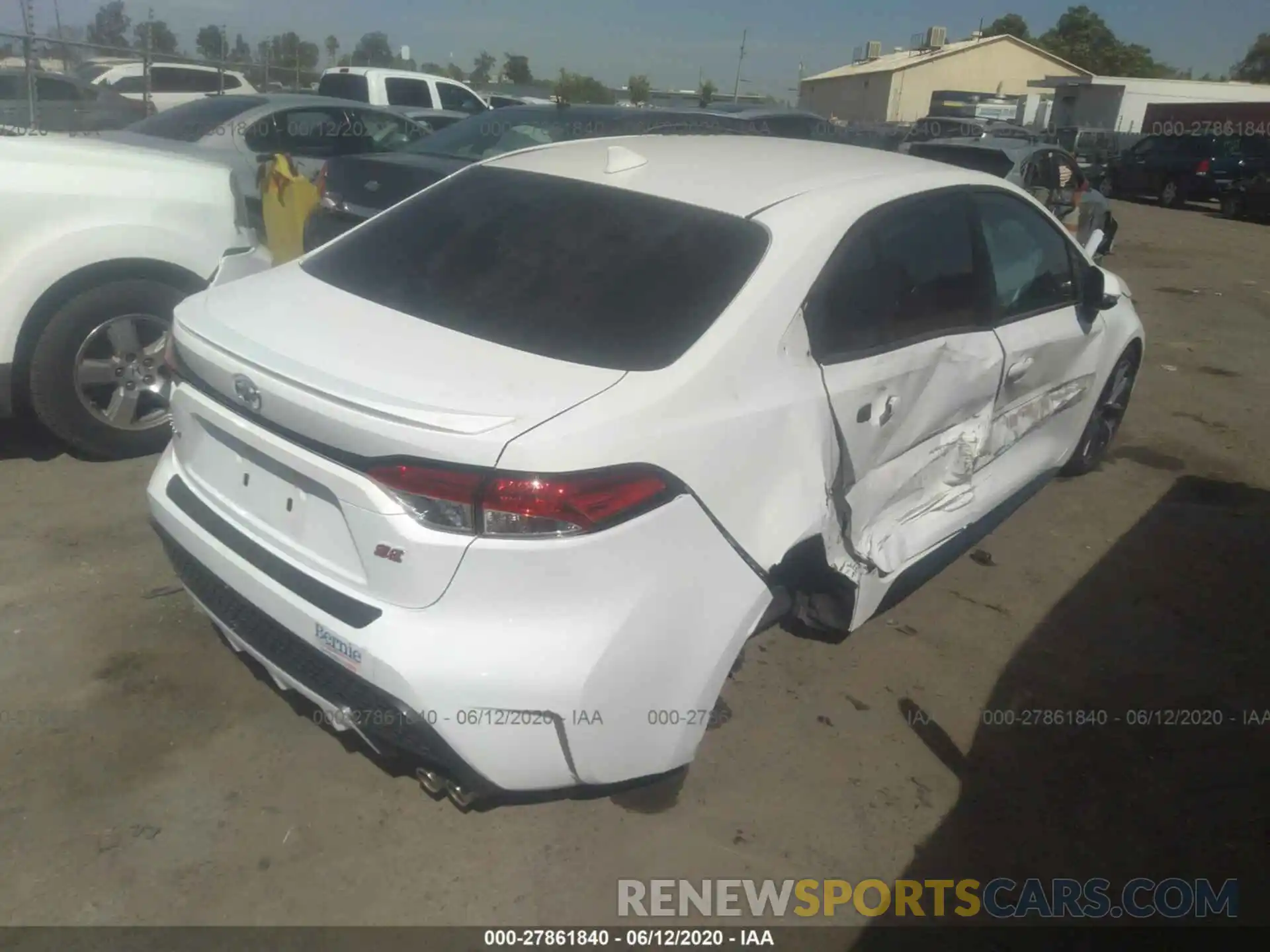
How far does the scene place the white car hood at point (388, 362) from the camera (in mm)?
2084

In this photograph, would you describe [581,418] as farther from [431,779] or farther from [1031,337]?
[1031,337]

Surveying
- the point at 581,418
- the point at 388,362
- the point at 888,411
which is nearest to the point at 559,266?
the point at 388,362

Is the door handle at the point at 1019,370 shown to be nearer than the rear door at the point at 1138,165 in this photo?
Yes

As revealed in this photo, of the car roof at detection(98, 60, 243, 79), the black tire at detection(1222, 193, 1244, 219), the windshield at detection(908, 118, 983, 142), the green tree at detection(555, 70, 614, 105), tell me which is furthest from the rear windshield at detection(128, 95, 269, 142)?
the green tree at detection(555, 70, 614, 105)

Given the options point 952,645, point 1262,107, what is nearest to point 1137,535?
point 952,645

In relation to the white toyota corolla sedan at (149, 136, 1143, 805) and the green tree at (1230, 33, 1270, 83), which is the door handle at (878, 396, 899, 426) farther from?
the green tree at (1230, 33, 1270, 83)

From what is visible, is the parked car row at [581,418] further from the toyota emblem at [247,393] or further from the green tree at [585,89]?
the green tree at [585,89]

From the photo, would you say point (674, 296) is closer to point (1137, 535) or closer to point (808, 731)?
point (808, 731)

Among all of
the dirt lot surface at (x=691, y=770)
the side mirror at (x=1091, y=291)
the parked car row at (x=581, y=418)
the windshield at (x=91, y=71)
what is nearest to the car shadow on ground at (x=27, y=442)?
the dirt lot surface at (x=691, y=770)

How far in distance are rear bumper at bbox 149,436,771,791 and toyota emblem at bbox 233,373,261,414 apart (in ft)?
1.09

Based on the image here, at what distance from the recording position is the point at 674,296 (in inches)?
100

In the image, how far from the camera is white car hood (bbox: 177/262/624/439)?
2.08 m

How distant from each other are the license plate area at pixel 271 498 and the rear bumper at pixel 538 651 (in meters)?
0.05

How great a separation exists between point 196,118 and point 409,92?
7.42 meters
